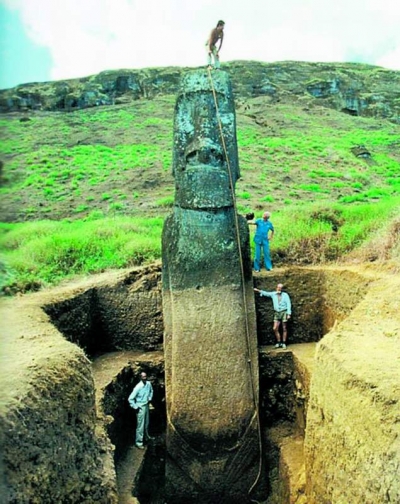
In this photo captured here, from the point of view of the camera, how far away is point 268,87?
141 ft

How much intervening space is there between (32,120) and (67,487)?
3313 cm

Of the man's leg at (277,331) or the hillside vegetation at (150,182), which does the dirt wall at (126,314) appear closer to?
the hillside vegetation at (150,182)

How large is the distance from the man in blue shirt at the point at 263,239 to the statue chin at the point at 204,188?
2693 millimetres

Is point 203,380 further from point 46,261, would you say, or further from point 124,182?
point 124,182

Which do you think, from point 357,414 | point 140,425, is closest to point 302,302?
point 140,425

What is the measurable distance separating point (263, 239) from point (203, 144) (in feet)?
10.5

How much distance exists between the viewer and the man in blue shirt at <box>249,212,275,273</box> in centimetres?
1004

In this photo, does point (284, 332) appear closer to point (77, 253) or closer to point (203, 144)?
point (203, 144)

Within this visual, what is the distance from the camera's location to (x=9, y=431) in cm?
398

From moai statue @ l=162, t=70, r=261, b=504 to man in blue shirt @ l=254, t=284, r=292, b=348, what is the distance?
1.63 metres

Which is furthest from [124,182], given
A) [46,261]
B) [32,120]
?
[32,120]

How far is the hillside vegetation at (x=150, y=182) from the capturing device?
11.2m

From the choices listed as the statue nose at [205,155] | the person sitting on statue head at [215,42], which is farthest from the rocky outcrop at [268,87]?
the statue nose at [205,155]

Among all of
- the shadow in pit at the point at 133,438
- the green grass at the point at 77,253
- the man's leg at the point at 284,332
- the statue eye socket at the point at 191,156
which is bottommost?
the shadow in pit at the point at 133,438
